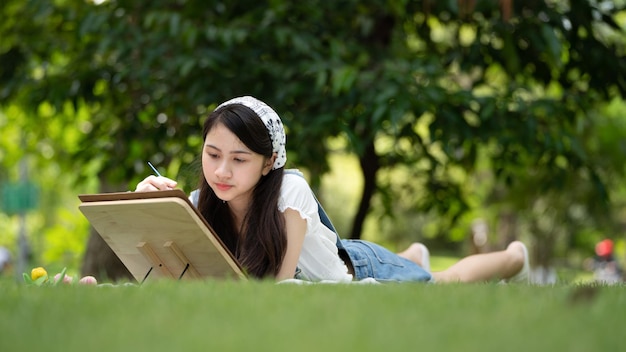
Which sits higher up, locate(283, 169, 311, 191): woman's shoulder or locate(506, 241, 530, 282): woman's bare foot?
locate(283, 169, 311, 191): woman's shoulder

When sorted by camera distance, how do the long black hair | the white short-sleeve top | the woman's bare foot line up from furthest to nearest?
the woman's bare foot
the white short-sleeve top
the long black hair

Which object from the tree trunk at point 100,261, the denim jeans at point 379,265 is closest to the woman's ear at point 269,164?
the denim jeans at point 379,265

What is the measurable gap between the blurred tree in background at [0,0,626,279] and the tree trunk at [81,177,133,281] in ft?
0.07

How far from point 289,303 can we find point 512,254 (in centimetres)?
309

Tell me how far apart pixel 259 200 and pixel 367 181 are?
3.77 m

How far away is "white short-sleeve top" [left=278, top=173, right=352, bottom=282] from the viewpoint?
4.50 m

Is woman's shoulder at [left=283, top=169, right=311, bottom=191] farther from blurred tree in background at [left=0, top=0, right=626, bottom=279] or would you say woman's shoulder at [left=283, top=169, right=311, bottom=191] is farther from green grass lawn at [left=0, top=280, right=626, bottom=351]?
green grass lawn at [left=0, top=280, right=626, bottom=351]

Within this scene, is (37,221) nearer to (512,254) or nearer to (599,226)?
(599,226)

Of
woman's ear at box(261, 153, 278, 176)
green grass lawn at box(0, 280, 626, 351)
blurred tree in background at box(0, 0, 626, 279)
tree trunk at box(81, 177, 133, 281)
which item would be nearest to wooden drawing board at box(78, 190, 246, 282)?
woman's ear at box(261, 153, 278, 176)

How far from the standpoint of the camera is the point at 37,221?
3206cm

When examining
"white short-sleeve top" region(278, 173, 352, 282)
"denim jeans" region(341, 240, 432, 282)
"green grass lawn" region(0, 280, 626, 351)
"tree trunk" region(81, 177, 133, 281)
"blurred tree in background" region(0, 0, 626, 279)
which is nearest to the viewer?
"green grass lawn" region(0, 280, 626, 351)

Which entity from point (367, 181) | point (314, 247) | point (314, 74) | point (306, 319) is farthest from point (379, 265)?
point (367, 181)

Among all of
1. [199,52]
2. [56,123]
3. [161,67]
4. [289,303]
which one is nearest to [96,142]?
[161,67]

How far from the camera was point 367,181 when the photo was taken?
26.9ft
